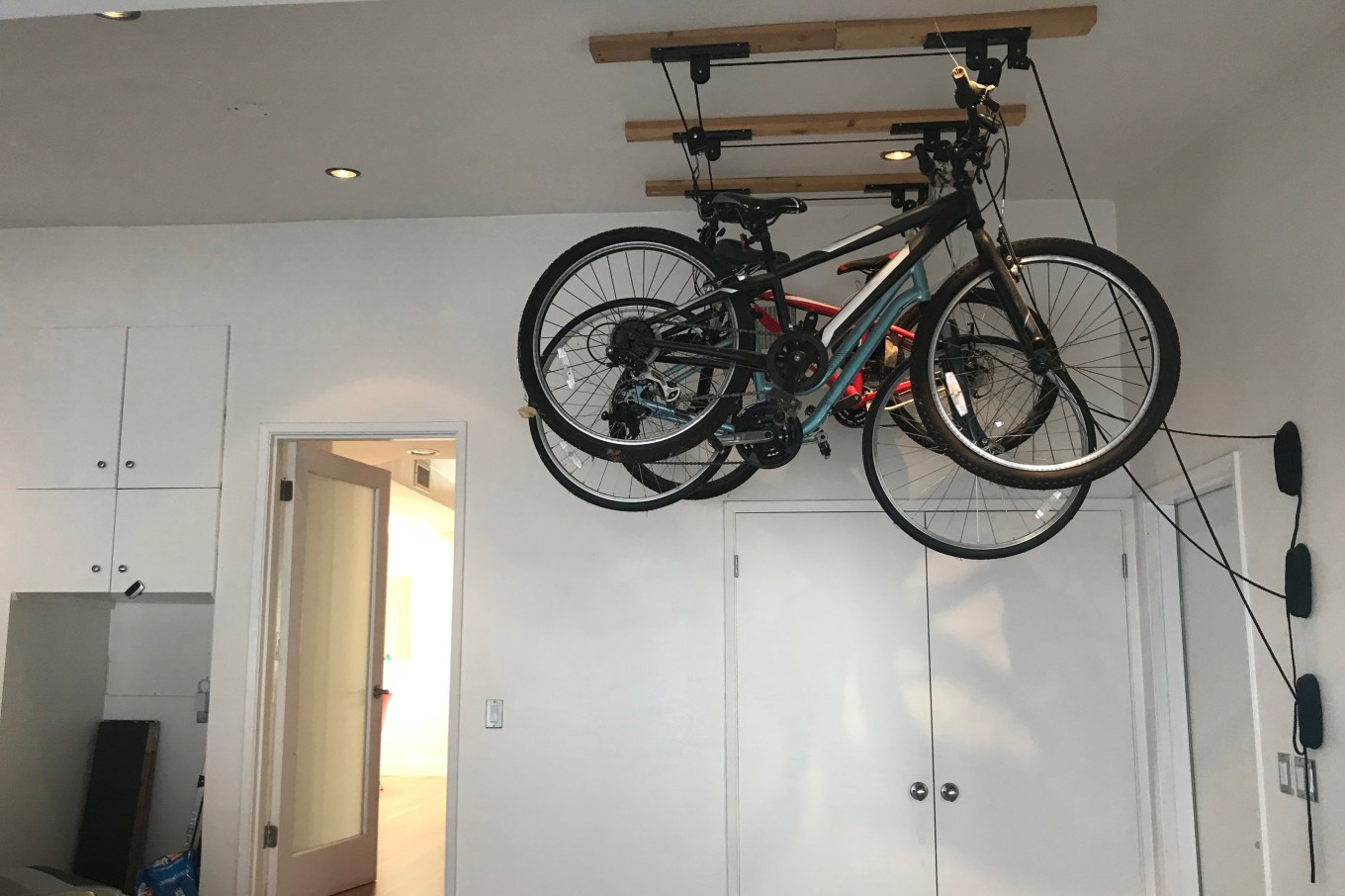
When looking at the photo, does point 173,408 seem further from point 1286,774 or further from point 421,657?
point 421,657

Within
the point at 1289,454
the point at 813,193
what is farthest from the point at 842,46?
the point at 1289,454

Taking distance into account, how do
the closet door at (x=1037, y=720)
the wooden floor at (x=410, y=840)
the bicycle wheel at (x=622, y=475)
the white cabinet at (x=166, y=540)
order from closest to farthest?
the bicycle wheel at (x=622, y=475) < the closet door at (x=1037, y=720) < the white cabinet at (x=166, y=540) < the wooden floor at (x=410, y=840)

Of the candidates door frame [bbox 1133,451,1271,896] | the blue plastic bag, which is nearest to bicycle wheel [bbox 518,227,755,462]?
door frame [bbox 1133,451,1271,896]

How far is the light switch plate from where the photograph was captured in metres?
2.91

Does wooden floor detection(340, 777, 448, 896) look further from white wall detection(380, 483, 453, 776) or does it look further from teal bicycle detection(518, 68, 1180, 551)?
teal bicycle detection(518, 68, 1180, 551)

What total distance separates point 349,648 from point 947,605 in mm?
2897

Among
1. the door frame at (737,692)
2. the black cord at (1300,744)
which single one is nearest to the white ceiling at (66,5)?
the door frame at (737,692)

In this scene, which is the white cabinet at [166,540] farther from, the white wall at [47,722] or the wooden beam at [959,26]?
the wooden beam at [959,26]

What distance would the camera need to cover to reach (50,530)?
14.0ft

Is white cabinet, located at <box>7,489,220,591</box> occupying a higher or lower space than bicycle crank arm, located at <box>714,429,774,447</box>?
lower

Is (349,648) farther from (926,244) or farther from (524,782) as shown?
(926,244)

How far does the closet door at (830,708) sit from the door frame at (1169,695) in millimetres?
811

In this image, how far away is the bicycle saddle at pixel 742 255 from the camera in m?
2.85

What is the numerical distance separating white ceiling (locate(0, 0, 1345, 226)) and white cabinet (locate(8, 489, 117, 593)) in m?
1.17
